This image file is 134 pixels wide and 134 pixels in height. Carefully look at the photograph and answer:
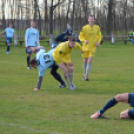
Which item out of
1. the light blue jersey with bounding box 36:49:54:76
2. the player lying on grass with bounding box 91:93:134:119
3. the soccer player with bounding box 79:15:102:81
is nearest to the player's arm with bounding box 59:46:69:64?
the light blue jersey with bounding box 36:49:54:76

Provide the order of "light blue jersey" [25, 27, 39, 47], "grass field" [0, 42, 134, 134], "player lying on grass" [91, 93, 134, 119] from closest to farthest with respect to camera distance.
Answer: "grass field" [0, 42, 134, 134] → "player lying on grass" [91, 93, 134, 119] → "light blue jersey" [25, 27, 39, 47]

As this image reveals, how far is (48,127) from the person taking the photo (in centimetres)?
564

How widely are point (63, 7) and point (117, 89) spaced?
4515cm

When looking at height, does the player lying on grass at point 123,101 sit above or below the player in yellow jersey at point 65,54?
below

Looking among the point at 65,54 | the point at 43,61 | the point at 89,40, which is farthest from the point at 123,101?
the point at 89,40

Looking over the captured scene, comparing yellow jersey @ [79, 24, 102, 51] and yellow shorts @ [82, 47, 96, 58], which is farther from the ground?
yellow jersey @ [79, 24, 102, 51]

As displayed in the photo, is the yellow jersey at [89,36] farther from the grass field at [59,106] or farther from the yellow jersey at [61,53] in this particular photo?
the yellow jersey at [61,53]

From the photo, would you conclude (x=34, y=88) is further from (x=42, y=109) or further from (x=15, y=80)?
(x=42, y=109)

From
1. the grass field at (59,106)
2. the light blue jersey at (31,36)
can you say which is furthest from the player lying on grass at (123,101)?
the light blue jersey at (31,36)

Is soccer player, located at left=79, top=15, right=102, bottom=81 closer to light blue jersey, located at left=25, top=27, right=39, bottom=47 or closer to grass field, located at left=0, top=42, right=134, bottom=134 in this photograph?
grass field, located at left=0, top=42, right=134, bottom=134

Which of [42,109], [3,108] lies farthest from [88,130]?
[3,108]

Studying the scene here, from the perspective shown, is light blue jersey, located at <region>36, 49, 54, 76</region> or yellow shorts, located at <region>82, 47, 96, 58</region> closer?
light blue jersey, located at <region>36, 49, 54, 76</region>

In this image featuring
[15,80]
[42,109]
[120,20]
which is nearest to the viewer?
[42,109]

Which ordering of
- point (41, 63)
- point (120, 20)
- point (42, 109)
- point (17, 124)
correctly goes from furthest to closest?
1. point (120, 20)
2. point (41, 63)
3. point (42, 109)
4. point (17, 124)
